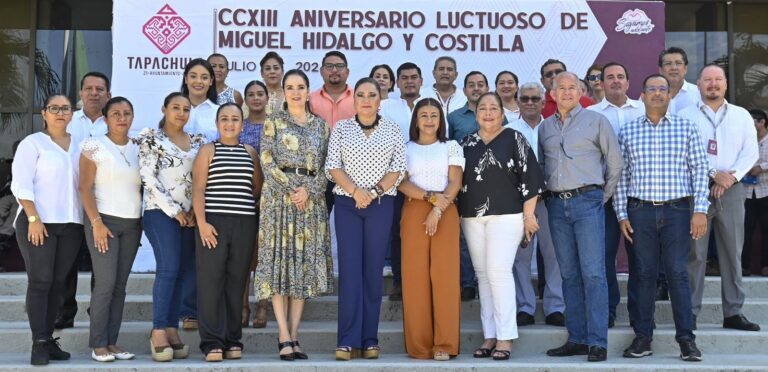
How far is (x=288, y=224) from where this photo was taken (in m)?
5.41

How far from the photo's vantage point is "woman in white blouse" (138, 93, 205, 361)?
5.39 metres

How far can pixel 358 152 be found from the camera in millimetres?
5449

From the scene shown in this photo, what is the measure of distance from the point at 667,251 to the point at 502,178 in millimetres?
1205

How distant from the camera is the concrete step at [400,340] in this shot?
579cm

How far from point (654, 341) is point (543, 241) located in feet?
3.55

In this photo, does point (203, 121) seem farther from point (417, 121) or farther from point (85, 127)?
point (417, 121)

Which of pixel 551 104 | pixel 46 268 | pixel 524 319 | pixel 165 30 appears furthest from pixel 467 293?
pixel 165 30

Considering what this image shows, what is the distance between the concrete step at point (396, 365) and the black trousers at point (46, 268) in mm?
310

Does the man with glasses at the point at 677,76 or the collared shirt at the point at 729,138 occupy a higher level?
the man with glasses at the point at 677,76

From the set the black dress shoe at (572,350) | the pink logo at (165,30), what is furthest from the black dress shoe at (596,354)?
the pink logo at (165,30)

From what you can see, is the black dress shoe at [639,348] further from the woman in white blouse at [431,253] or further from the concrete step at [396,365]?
the woman in white blouse at [431,253]

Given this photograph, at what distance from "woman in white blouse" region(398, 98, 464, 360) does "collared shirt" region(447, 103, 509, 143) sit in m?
0.81

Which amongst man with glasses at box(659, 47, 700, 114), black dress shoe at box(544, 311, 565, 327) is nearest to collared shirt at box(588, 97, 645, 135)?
man with glasses at box(659, 47, 700, 114)

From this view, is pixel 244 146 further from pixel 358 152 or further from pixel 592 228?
pixel 592 228
